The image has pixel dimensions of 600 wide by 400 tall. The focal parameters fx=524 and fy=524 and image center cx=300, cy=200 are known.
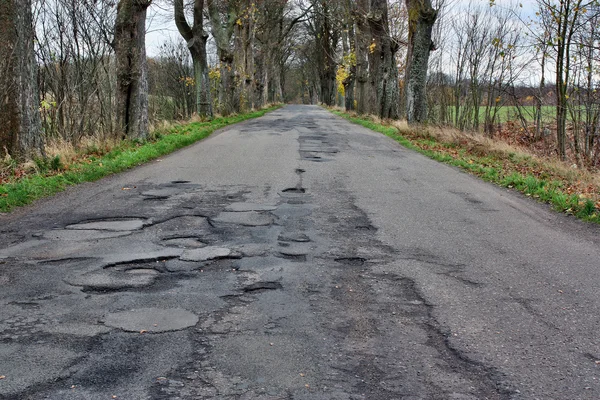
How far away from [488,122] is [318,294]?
62.1 ft

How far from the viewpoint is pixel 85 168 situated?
927cm

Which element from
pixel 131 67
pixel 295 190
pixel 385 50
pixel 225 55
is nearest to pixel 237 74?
pixel 225 55

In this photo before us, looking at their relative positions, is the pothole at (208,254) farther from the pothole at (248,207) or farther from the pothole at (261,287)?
the pothole at (248,207)

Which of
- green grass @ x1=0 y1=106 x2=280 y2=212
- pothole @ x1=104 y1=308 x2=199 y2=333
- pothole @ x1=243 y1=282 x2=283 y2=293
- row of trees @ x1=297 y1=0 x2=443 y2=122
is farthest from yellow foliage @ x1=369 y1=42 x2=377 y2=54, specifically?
pothole @ x1=104 y1=308 x2=199 y2=333

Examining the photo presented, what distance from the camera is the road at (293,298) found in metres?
2.84

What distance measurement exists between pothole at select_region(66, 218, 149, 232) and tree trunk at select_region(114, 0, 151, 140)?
24.7 feet

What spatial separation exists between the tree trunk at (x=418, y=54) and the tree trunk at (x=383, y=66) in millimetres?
5568

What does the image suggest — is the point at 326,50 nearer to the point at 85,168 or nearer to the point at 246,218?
the point at 85,168

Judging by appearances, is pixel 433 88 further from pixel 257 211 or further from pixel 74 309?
pixel 74 309

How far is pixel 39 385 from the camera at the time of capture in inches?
105

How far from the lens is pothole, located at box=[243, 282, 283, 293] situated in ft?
13.4

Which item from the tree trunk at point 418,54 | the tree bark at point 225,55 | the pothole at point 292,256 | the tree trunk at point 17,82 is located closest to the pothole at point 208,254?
the pothole at point 292,256

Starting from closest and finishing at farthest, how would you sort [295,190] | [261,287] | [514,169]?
[261,287]
[295,190]
[514,169]

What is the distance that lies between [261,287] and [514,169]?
878 centimetres
